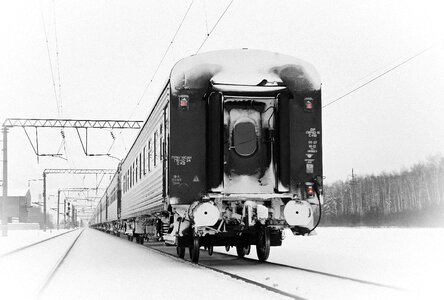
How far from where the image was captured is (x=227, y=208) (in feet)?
43.1

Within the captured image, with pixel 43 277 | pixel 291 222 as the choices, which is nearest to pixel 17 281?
pixel 43 277

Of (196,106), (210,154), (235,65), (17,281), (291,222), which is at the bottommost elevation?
(17,281)

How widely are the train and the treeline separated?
36632mm

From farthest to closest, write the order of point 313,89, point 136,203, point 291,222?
point 136,203 → point 313,89 → point 291,222

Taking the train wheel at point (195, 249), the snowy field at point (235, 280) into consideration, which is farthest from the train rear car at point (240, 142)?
the snowy field at point (235, 280)

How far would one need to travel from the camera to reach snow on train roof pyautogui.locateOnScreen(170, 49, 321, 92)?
13344 millimetres

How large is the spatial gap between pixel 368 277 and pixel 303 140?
11.4ft

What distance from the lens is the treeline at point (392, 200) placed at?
5219 centimetres

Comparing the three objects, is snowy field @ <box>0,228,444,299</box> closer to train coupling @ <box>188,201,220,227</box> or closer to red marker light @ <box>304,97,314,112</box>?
train coupling @ <box>188,201,220,227</box>

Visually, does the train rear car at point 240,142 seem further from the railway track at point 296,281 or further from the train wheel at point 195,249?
the railway track at point 296,281

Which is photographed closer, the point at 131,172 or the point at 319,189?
the point at 319,189

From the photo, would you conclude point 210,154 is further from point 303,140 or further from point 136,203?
point 136,203

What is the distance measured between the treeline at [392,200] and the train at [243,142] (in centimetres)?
3663

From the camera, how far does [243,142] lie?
13250mm
